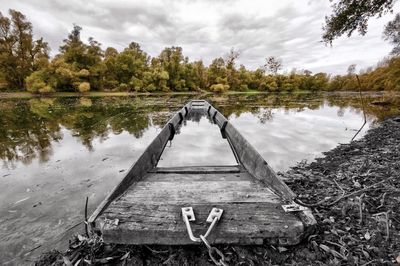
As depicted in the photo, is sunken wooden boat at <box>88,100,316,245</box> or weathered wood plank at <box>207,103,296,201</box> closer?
sunken wooden boat at <box>88,100,316,245</box>

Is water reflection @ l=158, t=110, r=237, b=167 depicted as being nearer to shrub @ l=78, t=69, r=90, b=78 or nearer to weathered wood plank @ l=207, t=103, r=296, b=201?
weathered wood plank @ l=207, t=103, r=296, b=201

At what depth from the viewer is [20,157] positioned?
4.50 metres

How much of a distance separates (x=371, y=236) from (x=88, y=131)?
7728 mm

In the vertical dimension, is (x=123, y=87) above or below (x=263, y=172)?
above

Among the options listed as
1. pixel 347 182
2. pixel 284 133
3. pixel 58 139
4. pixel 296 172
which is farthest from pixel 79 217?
pixel 284 133

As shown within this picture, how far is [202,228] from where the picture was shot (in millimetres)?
1669

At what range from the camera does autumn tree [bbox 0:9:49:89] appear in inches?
1146

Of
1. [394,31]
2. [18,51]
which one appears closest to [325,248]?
[394,31]

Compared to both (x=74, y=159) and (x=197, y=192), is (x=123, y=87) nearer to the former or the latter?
(x=74, y=159)

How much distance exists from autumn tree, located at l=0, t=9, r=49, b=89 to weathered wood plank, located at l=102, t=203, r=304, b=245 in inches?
1483

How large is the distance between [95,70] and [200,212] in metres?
36.1

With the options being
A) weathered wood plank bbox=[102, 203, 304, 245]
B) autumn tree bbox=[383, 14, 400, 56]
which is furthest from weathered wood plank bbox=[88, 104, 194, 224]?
autumn tree bbox=[383, 14, 400, 56]

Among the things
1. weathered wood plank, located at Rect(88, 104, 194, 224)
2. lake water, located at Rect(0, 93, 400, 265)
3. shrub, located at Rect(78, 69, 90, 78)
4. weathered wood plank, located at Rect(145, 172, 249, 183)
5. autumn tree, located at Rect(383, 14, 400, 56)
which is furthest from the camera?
shrub, located at Rect(78, 69, 90, 78)

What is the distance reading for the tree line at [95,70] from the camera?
1129 inches
